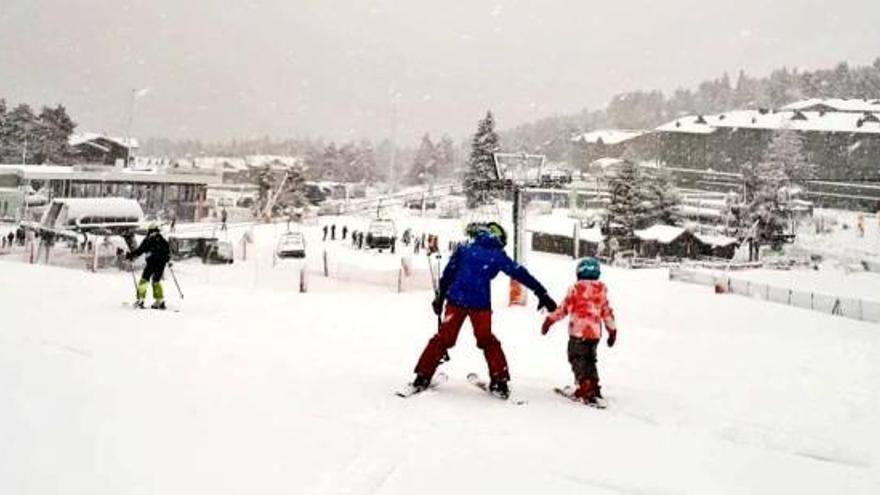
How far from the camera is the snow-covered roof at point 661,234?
49.7m

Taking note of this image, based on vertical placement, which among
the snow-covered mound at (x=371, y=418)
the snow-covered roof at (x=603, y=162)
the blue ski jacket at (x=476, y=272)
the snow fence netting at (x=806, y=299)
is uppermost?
the snow-covered roof at (x=603, y=162)

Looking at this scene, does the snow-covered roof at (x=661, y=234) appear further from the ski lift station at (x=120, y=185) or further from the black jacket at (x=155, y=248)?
the black jacket at (x=155, y=248)

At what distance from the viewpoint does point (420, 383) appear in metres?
6.06

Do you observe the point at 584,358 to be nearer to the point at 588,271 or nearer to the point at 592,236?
the point at 588,271

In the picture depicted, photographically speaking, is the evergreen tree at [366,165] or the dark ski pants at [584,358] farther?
the evergreen tree at [366,165]

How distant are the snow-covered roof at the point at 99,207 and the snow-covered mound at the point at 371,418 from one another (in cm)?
2099

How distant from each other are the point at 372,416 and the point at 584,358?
2.22 meters

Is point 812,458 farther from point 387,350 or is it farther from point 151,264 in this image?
point 151,264

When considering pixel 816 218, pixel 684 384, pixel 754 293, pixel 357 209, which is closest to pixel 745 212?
pixel 816 218

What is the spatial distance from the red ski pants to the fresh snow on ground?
28cm

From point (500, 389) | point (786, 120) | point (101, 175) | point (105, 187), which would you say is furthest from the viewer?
point (786, 120)

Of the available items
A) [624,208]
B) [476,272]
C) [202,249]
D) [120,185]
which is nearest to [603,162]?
[624,208]

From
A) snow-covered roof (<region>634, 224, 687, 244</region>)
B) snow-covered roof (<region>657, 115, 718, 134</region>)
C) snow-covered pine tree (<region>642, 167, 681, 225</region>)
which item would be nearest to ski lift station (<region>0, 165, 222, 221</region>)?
snow-covered roof (<region>634, 224, 687, 244</region>)

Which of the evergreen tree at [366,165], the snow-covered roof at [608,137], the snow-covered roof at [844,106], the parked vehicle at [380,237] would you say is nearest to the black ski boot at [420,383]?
the parked vehicle at [380,237]
